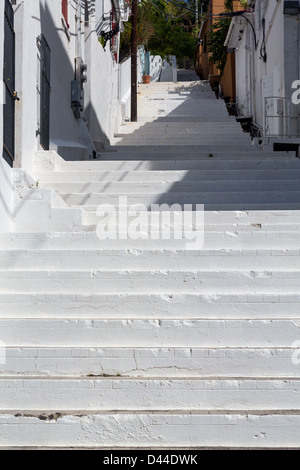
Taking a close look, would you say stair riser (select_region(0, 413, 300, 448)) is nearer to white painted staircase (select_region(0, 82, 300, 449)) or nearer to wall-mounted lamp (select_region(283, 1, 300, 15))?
white painted staircase (select_region(0, 82, 300, 449))

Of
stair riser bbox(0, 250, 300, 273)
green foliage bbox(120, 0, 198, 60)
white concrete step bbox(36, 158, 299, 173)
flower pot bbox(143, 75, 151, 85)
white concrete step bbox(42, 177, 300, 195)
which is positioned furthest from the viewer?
green foliage bbox(120, 0, 198, 60)

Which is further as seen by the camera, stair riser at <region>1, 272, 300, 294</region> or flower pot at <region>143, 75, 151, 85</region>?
flower pot at <region>143, 75, 151, 85</region>

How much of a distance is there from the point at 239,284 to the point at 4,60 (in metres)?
3.27

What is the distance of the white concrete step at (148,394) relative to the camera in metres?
4.48

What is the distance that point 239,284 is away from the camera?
215 inches

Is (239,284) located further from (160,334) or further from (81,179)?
(81,179)

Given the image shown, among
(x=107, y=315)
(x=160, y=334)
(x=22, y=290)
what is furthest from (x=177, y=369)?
(x=22, y=290)

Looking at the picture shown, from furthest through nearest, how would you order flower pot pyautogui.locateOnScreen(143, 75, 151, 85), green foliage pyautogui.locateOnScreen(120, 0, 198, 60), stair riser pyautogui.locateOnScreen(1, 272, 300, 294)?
green foliage pyautogui.locateOnScreen(120, 0, 198, 60)
flower pot pyautogui.locateOnScreen(143, 75, 151, 85)
stair riser pyautogui.locateOnScreen(1, 272, 300, 294)

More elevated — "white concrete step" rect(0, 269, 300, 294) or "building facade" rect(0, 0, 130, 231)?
"building facade" rect(0, 0, 130, 231)

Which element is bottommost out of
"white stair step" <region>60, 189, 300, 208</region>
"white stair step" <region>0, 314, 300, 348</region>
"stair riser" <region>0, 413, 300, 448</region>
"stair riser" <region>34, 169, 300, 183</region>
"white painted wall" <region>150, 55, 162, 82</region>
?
"stair riser" <region>0, 413, 300, 448</region>

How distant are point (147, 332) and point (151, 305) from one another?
1.04 feet

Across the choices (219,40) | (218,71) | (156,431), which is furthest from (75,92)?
(218,71)

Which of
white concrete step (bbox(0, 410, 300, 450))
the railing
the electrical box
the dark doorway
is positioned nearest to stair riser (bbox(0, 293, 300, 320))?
white concrete step (bbox(0, 410, 300, 450))

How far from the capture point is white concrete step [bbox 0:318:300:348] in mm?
4957
